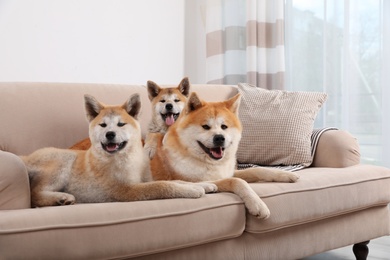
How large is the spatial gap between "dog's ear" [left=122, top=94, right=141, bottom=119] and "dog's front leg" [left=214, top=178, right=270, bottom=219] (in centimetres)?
39

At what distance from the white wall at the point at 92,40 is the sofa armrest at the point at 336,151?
1.67 metres

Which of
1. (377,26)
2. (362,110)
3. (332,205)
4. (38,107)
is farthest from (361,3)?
(38,107)

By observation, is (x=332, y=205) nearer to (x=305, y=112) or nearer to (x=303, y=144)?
(x=303, y=144)

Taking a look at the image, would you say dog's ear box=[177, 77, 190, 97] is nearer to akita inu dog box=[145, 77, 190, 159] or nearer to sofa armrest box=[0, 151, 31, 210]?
akita inu dog box=[145, 77, 190, 159]

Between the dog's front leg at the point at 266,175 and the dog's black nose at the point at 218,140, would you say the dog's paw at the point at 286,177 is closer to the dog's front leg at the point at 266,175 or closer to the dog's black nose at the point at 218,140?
the dog's front leg at the point at 266,175

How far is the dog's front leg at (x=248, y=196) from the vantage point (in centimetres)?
166

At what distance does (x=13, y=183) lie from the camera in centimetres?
142

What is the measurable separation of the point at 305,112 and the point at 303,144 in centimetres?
17

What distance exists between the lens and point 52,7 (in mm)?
3166

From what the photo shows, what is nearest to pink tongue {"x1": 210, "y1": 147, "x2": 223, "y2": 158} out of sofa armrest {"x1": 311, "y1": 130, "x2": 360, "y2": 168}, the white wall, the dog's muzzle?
the dog's muzzle

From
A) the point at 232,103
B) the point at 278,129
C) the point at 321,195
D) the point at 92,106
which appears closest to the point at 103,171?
the point at 92,106

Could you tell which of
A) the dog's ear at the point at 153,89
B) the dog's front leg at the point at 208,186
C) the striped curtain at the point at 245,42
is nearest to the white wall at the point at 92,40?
the striped curtain at the point at 245,42

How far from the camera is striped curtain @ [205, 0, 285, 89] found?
135 inches

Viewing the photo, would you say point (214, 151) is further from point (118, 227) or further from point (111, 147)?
point (118, 227)
